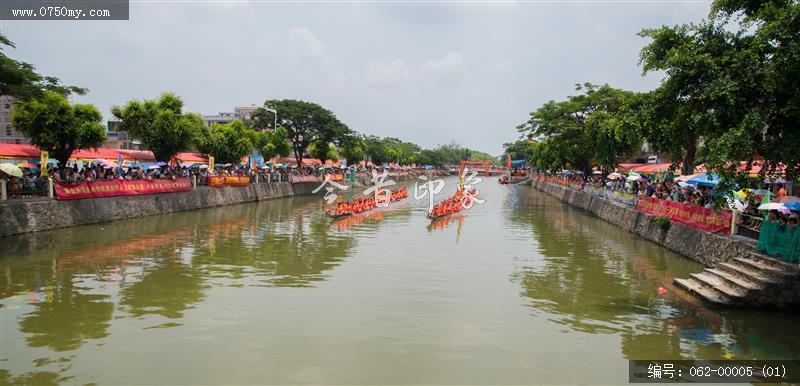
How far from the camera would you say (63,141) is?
26281 millimetres

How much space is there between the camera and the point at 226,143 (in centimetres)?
4069

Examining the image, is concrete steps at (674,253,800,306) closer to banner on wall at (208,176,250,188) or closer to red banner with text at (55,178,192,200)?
red banner with text at (55,178,192,200)

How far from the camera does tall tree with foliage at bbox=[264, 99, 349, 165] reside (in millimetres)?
54500

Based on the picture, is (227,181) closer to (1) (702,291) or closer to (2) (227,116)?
(1) (702,291)

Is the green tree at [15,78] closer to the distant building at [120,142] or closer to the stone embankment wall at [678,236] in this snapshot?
the stone embankment wall at [678,236]

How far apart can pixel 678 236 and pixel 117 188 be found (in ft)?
82.8

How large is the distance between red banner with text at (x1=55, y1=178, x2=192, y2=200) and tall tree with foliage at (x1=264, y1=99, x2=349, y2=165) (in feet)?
76.7

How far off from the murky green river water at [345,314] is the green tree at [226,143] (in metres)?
20.2

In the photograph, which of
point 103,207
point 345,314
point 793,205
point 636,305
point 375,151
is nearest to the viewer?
point 345,314

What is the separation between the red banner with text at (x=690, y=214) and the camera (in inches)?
634

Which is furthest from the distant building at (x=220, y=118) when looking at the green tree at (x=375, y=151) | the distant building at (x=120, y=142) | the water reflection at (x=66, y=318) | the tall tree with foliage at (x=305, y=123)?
the water reflection at (x=66, y=318)

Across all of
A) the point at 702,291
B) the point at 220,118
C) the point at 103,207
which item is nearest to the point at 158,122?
the point at 103,207

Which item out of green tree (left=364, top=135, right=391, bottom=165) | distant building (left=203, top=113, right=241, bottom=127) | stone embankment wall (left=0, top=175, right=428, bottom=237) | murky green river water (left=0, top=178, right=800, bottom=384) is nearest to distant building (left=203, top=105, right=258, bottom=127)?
distant building (left=203, top=113, right=241, bottom=127)

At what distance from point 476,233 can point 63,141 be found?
21.3 m
